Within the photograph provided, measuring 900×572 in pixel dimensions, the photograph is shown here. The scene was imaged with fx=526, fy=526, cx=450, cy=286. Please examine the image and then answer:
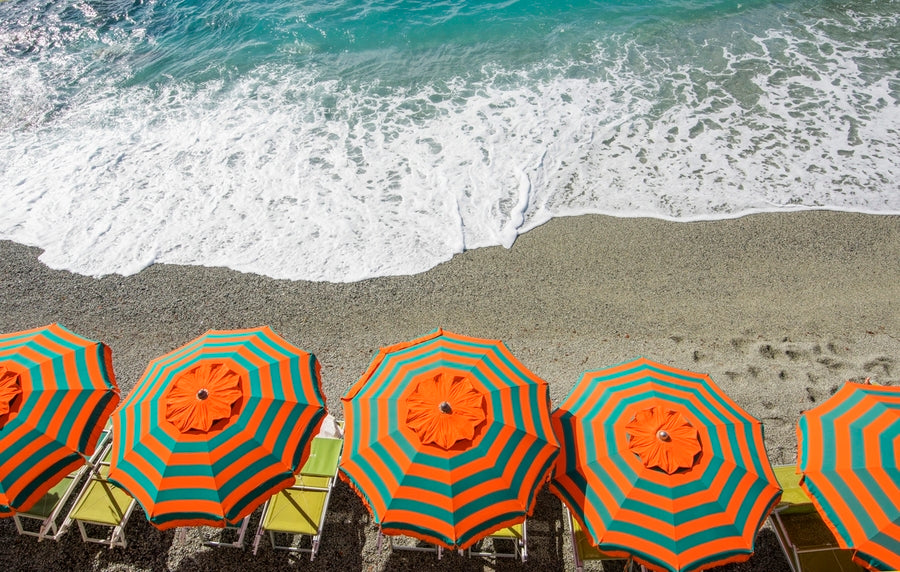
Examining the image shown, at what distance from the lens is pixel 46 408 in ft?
18.8

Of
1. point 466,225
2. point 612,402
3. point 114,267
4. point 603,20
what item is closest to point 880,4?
point 603,20

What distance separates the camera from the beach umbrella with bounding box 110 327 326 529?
518cm

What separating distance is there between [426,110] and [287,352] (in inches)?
398

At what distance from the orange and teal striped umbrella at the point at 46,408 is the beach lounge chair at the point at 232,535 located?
1693mm

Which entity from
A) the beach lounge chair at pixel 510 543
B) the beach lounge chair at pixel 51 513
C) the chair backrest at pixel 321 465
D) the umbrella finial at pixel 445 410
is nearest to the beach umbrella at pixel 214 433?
the chair backrest at pixel 321 465

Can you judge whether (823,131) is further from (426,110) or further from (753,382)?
(426,110)

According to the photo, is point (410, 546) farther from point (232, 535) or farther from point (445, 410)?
point (232, 535)

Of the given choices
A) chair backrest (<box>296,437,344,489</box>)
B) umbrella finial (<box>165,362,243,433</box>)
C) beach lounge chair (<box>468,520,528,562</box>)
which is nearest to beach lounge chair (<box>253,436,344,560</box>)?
chair backrest (<box>296,437,344,489</box>)

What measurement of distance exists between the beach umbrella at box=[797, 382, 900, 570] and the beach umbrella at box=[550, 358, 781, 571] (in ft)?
1.84

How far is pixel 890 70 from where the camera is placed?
49.0 feet

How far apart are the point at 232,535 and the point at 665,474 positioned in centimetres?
495

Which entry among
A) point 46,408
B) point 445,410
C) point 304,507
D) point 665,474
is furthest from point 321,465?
point 665,474

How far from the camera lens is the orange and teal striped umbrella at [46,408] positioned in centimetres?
539

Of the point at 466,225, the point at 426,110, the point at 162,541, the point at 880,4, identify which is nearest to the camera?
the point at 162,541
